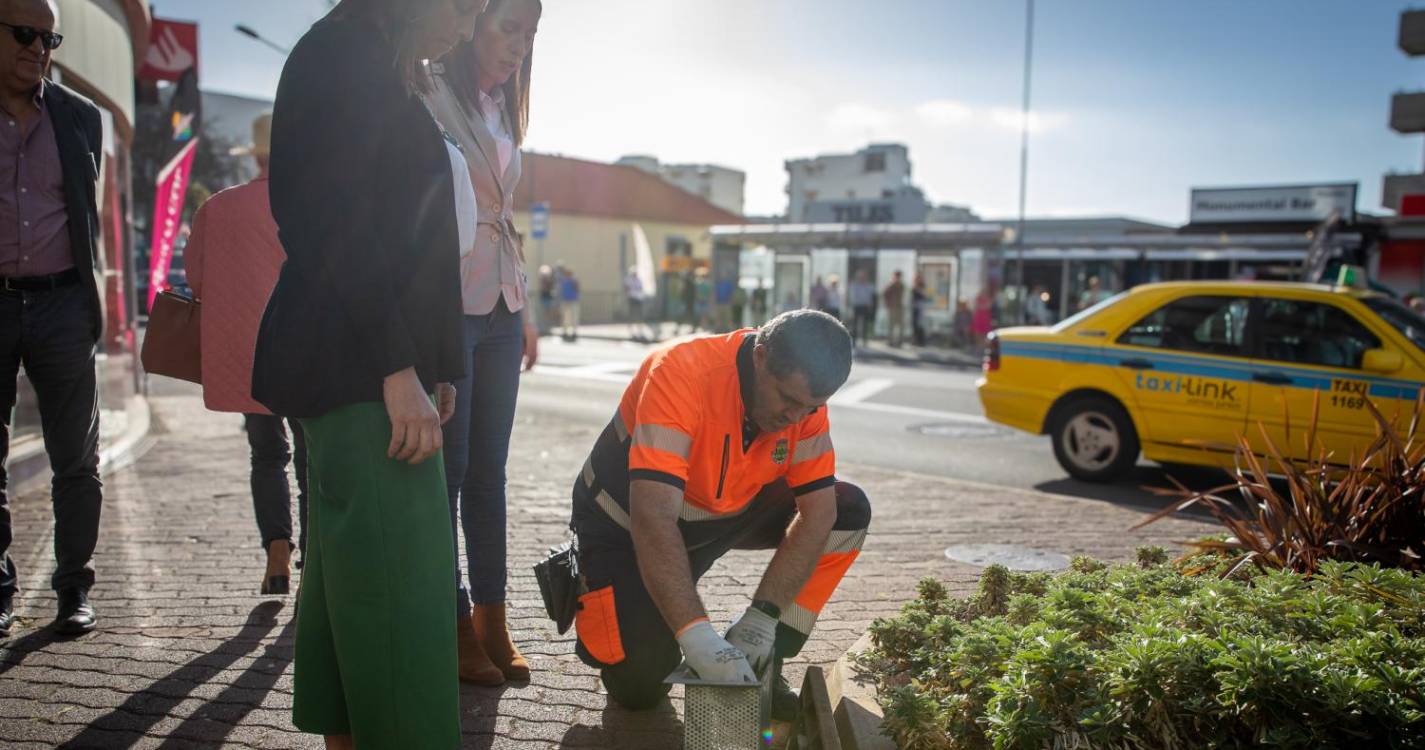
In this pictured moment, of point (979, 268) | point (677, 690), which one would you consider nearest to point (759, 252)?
point (979, 268)

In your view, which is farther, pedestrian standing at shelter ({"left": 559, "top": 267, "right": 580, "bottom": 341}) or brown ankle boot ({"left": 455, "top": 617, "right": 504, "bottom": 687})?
pedestrian standing at shelter ({"left": 559, "top": 267, "right": 580, "bottom": 341})

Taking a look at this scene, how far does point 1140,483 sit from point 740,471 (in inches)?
230

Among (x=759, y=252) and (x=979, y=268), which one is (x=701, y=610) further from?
(x=759, y=252)

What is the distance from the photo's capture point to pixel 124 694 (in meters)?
3.09

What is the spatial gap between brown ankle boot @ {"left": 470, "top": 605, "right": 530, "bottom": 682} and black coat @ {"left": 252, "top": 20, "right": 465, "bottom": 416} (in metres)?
1.46

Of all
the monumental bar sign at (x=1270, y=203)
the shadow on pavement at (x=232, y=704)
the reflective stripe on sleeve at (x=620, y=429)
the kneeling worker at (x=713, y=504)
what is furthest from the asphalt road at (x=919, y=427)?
the monumental bar sign at (x=1270, y=203)

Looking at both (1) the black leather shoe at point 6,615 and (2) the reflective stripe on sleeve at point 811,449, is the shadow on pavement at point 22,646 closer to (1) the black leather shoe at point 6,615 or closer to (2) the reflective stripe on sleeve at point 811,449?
(1) the black leather shoe at point 6,615

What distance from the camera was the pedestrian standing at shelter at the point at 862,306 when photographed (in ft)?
79.8

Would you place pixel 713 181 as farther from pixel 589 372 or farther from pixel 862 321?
pixel 589 372

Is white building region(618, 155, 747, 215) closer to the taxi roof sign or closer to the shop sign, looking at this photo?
the shop sign

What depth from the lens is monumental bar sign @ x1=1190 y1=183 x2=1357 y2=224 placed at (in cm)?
3045

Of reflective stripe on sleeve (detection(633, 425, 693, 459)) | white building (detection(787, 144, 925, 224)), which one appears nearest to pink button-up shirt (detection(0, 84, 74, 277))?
reflective stripe on sleeve (detection(633, 425, 693, 459))

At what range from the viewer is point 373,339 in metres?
1.97

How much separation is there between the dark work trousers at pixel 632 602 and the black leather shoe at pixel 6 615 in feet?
6.40
